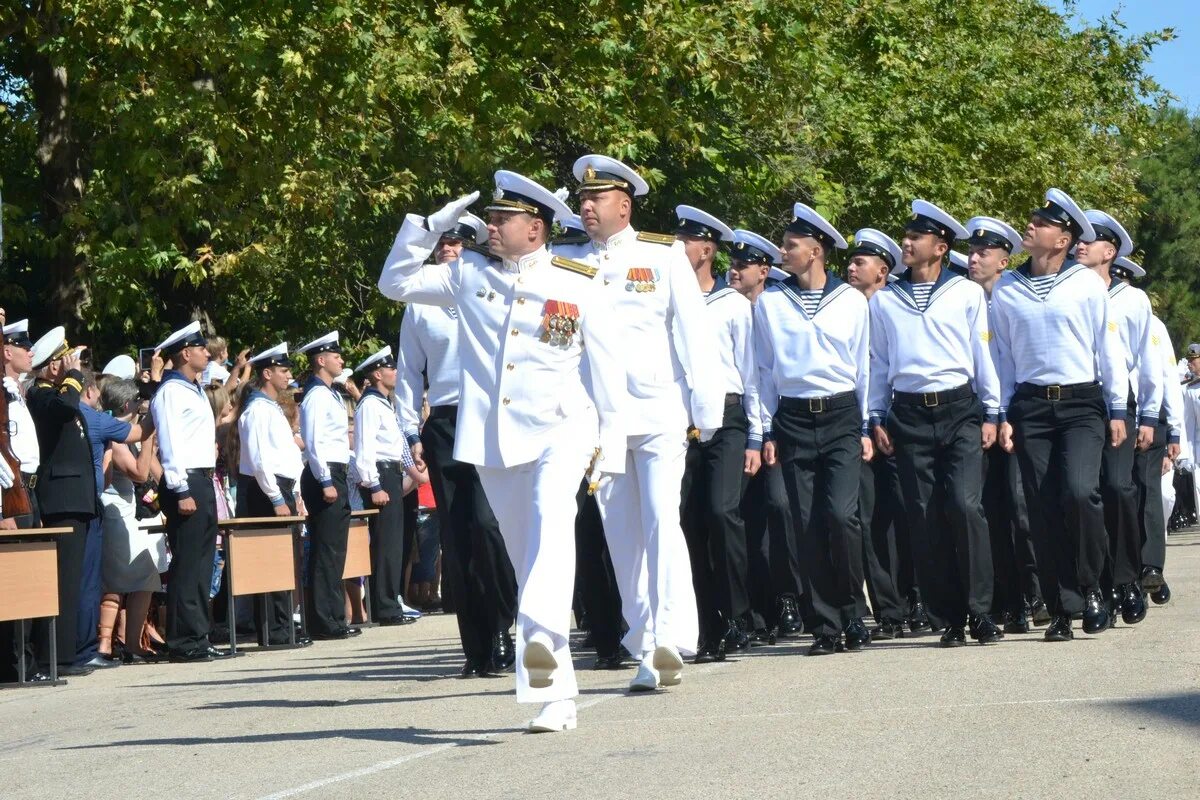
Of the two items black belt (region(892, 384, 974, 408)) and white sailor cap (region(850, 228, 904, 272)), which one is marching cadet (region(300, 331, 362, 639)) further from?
black belt (region(892, 384, 974, 408))

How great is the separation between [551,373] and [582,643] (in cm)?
510

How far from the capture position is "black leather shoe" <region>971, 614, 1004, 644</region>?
11148 mm

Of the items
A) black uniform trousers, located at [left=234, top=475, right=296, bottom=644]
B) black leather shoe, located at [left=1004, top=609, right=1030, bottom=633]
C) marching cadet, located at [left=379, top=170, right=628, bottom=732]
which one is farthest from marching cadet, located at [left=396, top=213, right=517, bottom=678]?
black uniform trousers, located at [left=234, top=475, right=296, bottom=644]

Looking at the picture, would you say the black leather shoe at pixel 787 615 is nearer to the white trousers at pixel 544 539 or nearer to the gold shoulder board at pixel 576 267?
the white trousers at pixel 544 539

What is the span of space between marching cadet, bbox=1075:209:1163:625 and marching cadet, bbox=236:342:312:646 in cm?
593

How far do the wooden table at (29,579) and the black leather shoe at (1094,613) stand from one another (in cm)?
589

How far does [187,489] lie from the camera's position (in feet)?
45.1

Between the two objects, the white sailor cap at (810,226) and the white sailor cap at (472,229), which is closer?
the white sailor cap at (472,229)

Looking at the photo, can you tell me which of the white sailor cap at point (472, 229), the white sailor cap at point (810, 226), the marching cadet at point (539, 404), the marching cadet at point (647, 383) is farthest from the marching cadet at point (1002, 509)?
the marching cadet at point (539, 404)

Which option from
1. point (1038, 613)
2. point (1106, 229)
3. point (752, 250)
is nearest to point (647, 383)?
point (752, 250)

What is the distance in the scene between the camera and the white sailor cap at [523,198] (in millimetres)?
8703

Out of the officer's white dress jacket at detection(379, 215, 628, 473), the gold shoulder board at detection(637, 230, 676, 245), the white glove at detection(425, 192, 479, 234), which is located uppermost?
the gold shoulder board at detection(637, 230, 676, 245)

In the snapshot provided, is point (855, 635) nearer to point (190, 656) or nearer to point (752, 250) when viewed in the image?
point (752, 250)

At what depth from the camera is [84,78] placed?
74.5 feet
